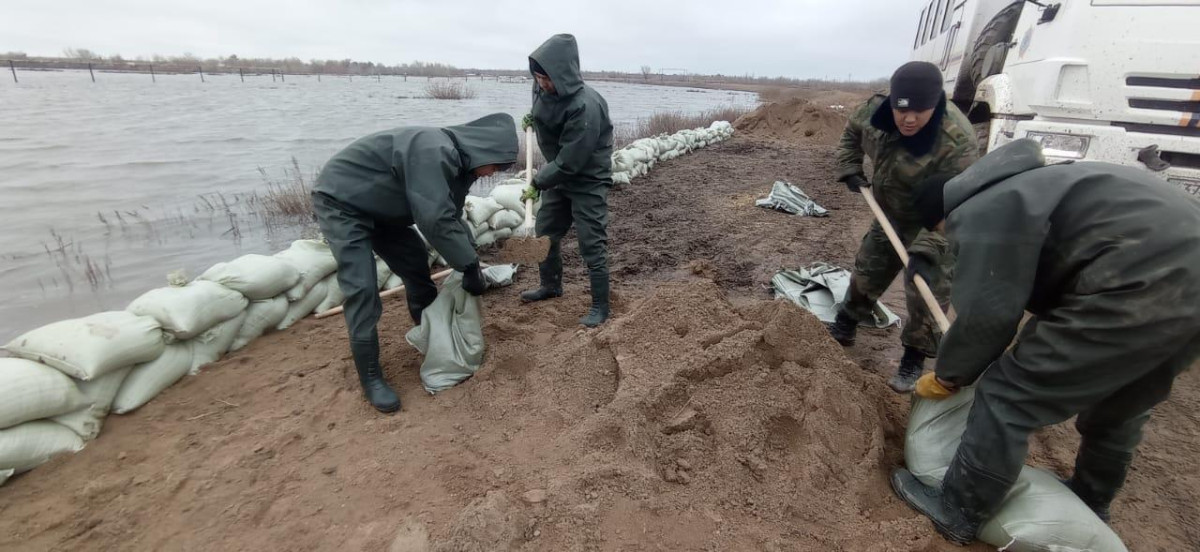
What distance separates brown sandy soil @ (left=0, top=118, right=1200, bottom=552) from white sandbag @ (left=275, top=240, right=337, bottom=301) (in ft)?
1.18

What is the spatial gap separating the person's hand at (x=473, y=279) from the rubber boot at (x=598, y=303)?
28.8 inches

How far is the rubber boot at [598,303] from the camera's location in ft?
10.5

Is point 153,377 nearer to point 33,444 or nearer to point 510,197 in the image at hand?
point 33,444

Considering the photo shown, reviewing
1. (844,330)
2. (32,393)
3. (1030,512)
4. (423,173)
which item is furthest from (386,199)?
(1030,512)

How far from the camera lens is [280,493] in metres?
1.96

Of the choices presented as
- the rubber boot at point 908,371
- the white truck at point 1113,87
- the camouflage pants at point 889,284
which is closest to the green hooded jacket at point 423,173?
the camouflage pants at point 889,284

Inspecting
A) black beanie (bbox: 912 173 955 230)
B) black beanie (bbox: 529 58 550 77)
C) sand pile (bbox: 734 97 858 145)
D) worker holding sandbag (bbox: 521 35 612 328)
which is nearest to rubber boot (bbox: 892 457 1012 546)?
black beanie (bbox: 912 173 955 230)

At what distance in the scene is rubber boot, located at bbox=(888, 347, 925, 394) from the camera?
8.64 feet

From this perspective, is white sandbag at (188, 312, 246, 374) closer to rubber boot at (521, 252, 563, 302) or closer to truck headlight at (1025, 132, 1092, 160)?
rubber boot at (521, 252, 563, 302)

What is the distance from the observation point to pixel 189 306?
2.62m

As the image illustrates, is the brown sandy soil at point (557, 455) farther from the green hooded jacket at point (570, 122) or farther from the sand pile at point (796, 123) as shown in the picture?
the sand pile at point (796, 123)

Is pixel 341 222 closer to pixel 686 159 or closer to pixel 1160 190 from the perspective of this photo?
pixel 1160 190

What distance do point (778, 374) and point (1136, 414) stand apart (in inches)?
42.2

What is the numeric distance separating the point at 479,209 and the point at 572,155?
1.68 m
